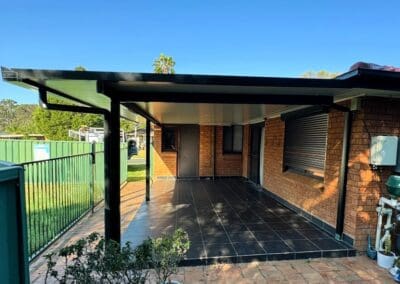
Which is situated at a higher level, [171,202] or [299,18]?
[299,18]

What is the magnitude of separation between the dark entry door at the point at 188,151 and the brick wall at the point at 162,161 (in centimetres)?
29

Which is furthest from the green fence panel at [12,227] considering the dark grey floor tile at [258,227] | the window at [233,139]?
the window at [233,139]

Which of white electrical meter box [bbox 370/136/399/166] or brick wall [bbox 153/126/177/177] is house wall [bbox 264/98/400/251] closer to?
white electrical meter box [bbox 370/136/399/166]

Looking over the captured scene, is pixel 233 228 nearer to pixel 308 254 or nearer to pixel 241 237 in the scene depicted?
pixel 241 237

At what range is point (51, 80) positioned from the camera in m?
2.30

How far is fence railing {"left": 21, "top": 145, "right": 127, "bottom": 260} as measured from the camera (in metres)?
3.32

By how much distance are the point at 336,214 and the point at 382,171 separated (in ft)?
3.13

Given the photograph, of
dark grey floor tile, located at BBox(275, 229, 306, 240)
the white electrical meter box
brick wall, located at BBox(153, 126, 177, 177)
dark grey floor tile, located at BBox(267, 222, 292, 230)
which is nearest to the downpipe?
the white electrical meter box

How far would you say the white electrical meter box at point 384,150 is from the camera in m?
3.10

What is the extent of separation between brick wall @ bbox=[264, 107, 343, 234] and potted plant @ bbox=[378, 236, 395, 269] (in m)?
0.78

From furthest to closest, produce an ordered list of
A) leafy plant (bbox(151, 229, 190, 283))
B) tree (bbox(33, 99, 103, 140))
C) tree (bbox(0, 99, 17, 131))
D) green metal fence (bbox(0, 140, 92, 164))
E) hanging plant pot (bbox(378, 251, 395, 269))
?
tree (bbox(0, 99, 17, 131))
tree (bbox(33, 99, 103, 140))
green metal fence (bbox(0, 140, 92, 164))
hanging plant pot (bbox(378, 251, 395, 269))
leafy plant (bbox(151, 229, 190, 283))

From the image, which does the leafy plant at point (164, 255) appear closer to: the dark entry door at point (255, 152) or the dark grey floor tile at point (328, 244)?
the dark grey floor tile at point (328, 244)

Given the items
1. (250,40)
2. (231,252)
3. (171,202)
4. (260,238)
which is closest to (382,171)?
(260,238)

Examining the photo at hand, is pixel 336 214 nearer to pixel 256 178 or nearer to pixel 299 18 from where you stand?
pixel 256 178
